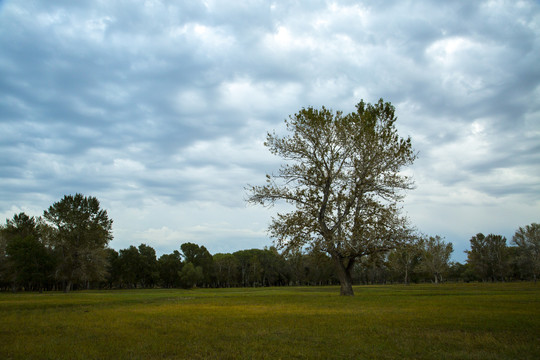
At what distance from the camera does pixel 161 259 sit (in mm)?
137125

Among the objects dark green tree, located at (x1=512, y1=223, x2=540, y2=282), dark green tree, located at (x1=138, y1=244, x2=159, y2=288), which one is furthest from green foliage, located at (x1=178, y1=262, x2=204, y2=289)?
dark green tree, located at (x1=512, y1=223, x2=540, y2=282)

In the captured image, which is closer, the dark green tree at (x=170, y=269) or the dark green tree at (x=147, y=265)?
the dark green tree at (x=147, y=265)

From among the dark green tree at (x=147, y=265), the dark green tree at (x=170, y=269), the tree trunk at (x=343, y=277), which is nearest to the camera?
the tree trunk at (x=343, y=277)

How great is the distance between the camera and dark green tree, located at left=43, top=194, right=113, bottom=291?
224 feet

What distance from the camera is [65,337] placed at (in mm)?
10727

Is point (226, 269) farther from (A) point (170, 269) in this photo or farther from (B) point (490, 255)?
(B) point (490, 255)

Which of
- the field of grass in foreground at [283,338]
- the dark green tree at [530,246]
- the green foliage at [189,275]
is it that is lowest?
the green foliage at [189,275]

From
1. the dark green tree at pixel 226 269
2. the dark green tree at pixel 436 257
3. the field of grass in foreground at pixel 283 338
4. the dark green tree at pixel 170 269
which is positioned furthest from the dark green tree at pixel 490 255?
the field of grass in foreground at pixel 283 338

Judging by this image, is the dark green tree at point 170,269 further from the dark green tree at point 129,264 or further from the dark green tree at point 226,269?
the dark green tree at point 226,269

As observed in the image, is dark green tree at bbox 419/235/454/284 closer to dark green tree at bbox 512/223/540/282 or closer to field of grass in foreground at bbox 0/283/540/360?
dark green tree at bbox 512/223/540/282

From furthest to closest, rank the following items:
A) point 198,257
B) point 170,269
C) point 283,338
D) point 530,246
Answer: point 198,257, point 170,269, point 530,246, point 283,338

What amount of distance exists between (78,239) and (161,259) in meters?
69.9

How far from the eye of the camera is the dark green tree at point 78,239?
68.2 meters

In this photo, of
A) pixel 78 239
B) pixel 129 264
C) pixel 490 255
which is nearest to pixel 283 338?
pixel 78 239
